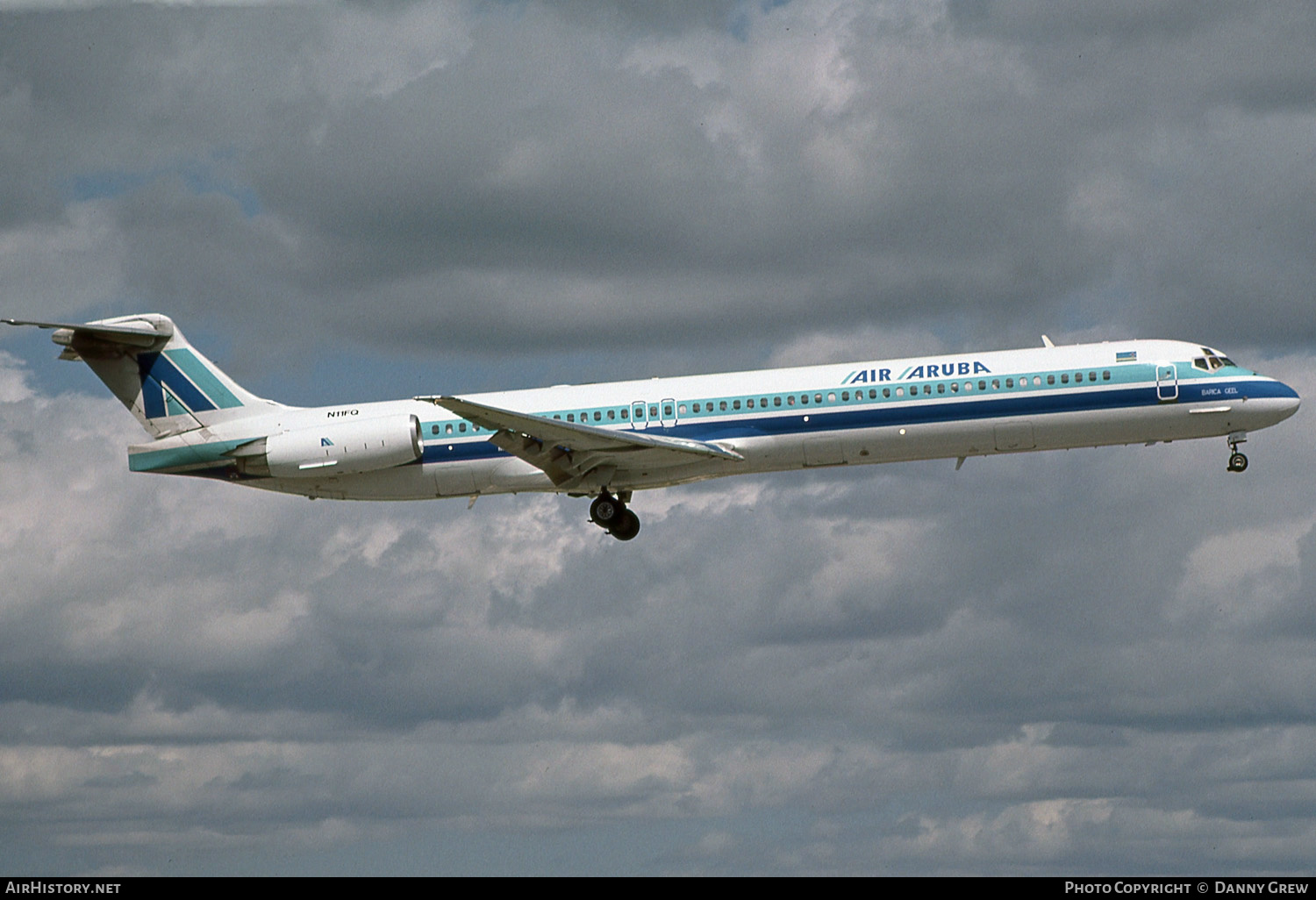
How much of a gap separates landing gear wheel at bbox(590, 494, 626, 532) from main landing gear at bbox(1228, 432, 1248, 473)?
55.2ft

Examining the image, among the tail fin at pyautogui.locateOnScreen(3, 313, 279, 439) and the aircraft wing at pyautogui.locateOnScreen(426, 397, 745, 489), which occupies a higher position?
the tail fin at pyautogui.locateOnScreen(3, 313, 279, 439)

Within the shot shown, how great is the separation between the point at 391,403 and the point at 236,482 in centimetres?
541

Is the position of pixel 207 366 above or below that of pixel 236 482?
above

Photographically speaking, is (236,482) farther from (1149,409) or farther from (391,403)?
(1149,409)

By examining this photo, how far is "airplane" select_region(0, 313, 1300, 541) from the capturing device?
42281 millimetres

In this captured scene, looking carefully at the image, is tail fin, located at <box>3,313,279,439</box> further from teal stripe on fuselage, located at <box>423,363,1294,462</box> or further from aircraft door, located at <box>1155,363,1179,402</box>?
aircraft door, located at <box>1155,363,1179,402</box>

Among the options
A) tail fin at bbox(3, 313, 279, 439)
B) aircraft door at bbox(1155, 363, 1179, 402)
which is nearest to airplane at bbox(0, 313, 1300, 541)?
aircraft door at bbox(1155, 363, 1179, 402)

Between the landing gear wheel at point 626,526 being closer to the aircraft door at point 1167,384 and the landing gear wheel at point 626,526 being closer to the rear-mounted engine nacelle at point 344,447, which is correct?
the rear-mounted engine nacelle at point 344,447

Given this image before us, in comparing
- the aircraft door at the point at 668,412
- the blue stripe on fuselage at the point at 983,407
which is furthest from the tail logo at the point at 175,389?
the blue stripe on fuselage at the point at 983,407

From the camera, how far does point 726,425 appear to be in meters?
43.5

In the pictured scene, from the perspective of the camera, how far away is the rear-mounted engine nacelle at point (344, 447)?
4469 centimetres
